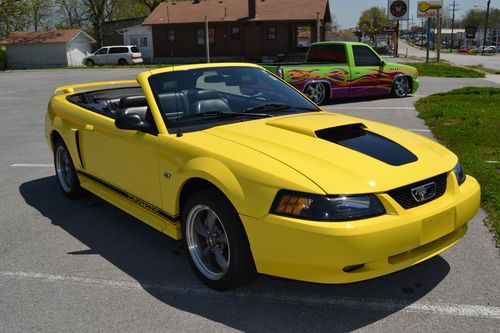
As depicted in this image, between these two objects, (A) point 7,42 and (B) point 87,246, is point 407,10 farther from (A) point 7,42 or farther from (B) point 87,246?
(B) point 87,246

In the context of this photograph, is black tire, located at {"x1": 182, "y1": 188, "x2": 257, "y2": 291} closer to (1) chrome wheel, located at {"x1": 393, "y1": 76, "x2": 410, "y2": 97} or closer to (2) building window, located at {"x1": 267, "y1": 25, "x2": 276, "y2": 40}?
(1) chrome wheel, located at {"x1": 393, "y1": 76, "x2": 410, "y2": 97}

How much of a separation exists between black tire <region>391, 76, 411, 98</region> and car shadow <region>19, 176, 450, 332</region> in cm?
1157

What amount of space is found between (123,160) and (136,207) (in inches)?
16.9

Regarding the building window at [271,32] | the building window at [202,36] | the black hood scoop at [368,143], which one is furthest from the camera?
the building window at [202,36]

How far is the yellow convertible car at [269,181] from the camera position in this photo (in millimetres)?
2857

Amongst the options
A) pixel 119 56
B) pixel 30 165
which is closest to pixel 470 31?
pixel 119 56

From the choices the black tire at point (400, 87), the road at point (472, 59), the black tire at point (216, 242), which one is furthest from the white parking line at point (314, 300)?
the road at point (472, 59)

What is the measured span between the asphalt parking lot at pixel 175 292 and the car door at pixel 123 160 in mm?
475

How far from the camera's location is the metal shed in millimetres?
47344

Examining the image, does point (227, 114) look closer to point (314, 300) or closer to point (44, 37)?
point (314, 300)

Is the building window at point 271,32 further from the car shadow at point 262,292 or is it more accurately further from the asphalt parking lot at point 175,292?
the car shadow at point 262,292

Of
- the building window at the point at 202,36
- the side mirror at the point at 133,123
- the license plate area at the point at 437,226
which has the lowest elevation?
the license plate area at the point at 437,226

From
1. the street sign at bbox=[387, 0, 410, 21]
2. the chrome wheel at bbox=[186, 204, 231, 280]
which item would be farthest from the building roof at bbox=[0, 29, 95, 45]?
the chrome wheel at bbox=[186, 204, 231, 280]

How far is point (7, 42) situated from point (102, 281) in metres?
51.7
